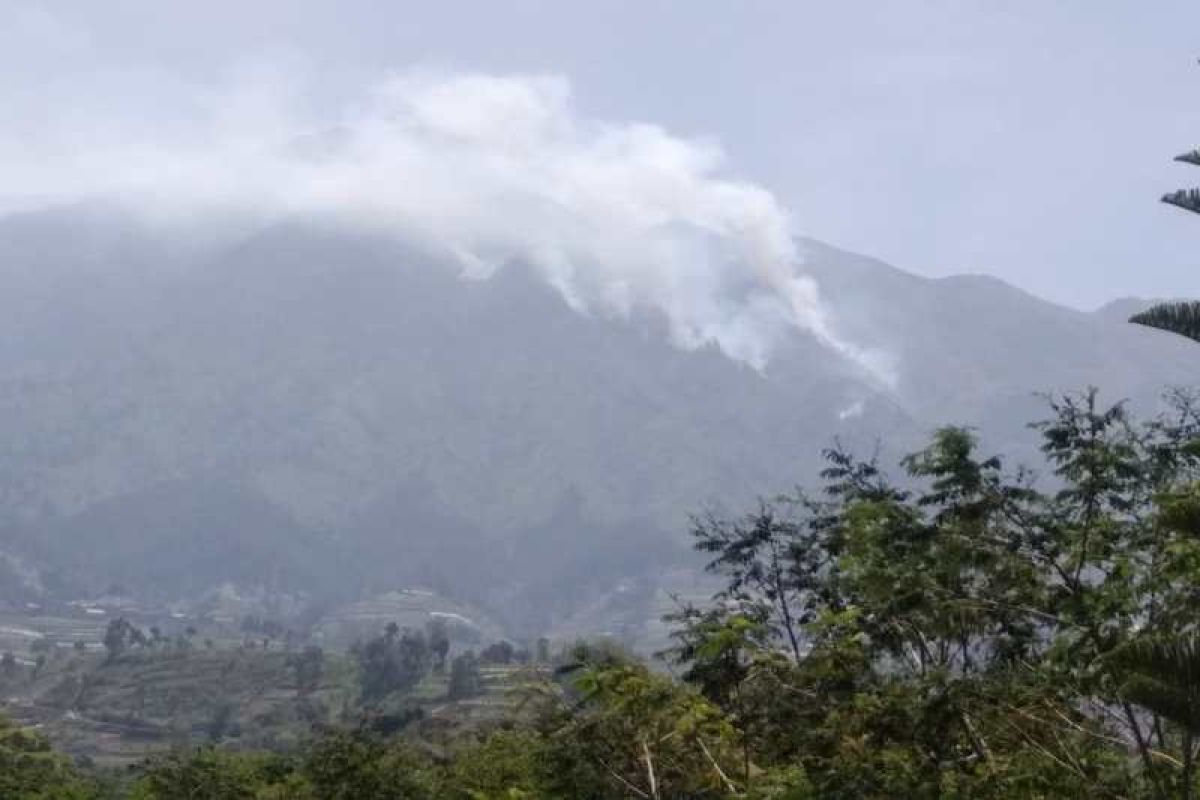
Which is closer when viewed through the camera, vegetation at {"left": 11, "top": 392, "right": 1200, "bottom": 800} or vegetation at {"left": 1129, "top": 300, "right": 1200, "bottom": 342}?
vegetation at {"left": 11, "top": 392, "right": 1200, "bottom": 800}

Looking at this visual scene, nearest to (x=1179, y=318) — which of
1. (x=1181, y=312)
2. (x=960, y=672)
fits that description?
(x=1181, y=312)

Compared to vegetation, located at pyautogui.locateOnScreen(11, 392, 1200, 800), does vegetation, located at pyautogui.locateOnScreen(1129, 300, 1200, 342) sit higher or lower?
higher

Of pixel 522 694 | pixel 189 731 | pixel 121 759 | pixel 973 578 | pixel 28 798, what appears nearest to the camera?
pixel 522 694

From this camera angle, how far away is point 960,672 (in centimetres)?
1670

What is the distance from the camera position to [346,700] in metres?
154

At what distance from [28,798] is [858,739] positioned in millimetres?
28751

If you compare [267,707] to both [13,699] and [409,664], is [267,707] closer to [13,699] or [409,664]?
[409,664]

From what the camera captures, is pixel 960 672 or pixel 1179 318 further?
pixel 960 672

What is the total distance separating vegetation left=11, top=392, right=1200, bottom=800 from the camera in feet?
45.8

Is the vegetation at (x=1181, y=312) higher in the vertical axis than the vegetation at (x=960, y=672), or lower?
higher

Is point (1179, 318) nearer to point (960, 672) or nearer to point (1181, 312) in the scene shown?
point (1181, 312)

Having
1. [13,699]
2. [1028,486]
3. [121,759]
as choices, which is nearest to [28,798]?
[1028,486]

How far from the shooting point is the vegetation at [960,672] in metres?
14.0

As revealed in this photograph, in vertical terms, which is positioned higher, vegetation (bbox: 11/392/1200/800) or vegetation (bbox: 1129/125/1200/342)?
vegetation (bbox: 1129/125/1200/342)
